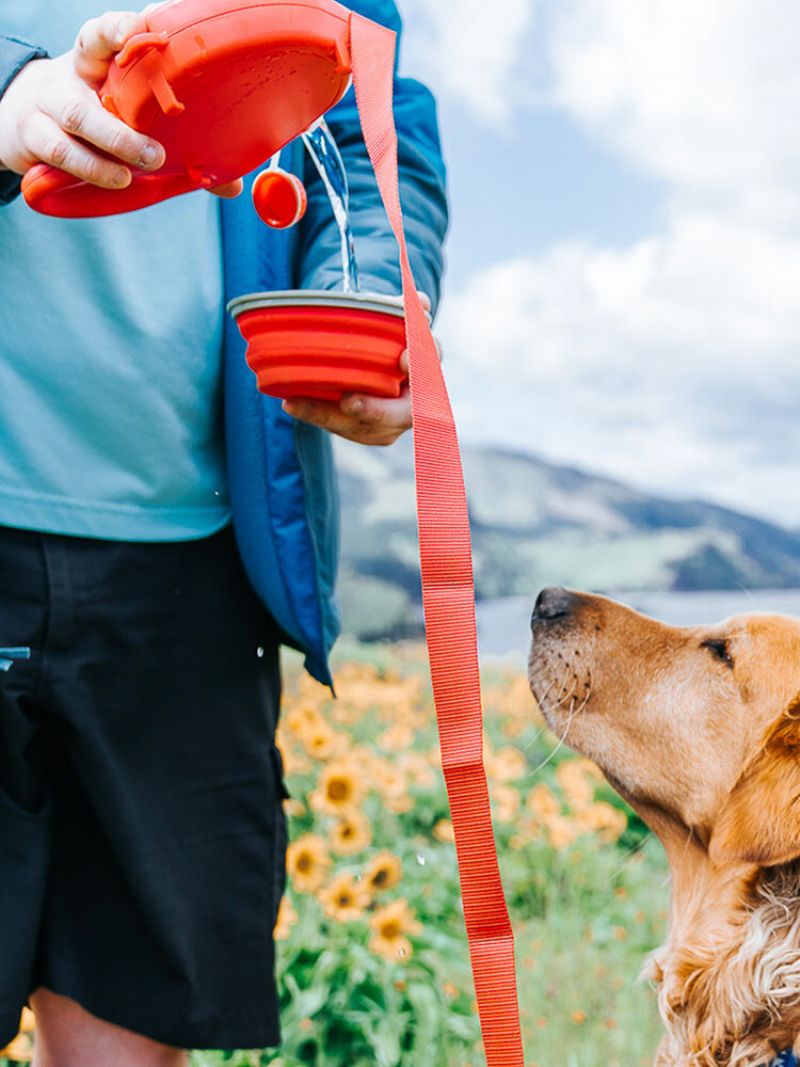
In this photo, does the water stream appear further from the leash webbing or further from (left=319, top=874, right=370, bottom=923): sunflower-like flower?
(left=319, top=874, right=370, bottom=923): sunflower-like flower

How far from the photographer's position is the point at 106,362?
5.20ft

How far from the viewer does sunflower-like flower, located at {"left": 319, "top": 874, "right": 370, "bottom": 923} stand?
2.85 metres

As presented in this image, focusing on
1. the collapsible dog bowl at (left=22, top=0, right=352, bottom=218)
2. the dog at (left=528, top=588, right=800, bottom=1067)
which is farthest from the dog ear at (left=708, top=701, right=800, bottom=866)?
the collapsible dog bowl at (left=22, top=0, right=352, bottom=218)

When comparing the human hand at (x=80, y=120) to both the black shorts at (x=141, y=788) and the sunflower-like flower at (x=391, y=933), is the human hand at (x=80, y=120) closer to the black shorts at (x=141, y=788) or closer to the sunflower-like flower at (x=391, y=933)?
the black shorts at (x=141, y=788)

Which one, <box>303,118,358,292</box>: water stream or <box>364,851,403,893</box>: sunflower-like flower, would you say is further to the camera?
<box>364,851,403,893</box>: sunflower-like flower

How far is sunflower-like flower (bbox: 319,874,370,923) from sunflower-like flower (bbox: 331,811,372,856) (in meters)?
0.21

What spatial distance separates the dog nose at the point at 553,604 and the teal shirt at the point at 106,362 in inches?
26.8

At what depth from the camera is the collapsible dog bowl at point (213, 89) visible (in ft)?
3.62

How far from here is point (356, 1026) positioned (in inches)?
103

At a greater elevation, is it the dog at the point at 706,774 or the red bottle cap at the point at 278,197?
the red bottle cap at the point at 278,197

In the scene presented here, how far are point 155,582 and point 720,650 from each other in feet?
3.46

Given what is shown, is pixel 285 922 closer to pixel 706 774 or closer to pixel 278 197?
pixel 706 774

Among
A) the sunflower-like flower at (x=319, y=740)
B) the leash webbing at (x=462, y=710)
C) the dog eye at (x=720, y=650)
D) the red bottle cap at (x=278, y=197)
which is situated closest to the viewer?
the leash webbing at (x=462, y=710)

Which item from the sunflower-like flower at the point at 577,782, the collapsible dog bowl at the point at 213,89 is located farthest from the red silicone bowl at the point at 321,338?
the sunflower-like flower at the point at 577,782
